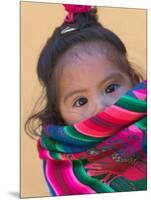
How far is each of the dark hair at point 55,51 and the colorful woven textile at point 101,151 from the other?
0.09m

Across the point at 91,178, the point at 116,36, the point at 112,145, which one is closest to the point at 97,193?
the point at 91,178

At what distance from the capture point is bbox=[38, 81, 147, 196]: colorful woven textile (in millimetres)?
3248

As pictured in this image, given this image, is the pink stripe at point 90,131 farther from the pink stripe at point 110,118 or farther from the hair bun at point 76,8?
the hair bun at point 76,8

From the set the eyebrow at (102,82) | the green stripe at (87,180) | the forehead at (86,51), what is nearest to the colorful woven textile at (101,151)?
the green stripe at (87,180)

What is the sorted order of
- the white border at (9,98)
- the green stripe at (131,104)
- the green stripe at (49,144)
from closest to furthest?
the white border at (9,98)
the green stripe at (49,144)
the green stripe at (131,104)

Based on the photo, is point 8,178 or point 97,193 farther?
point 97,193

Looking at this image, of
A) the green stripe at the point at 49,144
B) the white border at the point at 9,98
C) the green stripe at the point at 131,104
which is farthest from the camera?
the green stripe at the point at 131,104

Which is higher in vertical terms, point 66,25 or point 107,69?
point 66,25

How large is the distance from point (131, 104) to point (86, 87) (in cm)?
33

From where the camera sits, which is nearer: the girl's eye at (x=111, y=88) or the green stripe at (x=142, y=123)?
the girl's eye at (x=111, y=88)

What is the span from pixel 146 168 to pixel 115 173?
24 cm

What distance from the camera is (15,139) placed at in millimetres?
3156

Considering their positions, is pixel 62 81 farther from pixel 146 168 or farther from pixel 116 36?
pixel 146 168

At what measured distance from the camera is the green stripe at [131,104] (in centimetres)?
333
